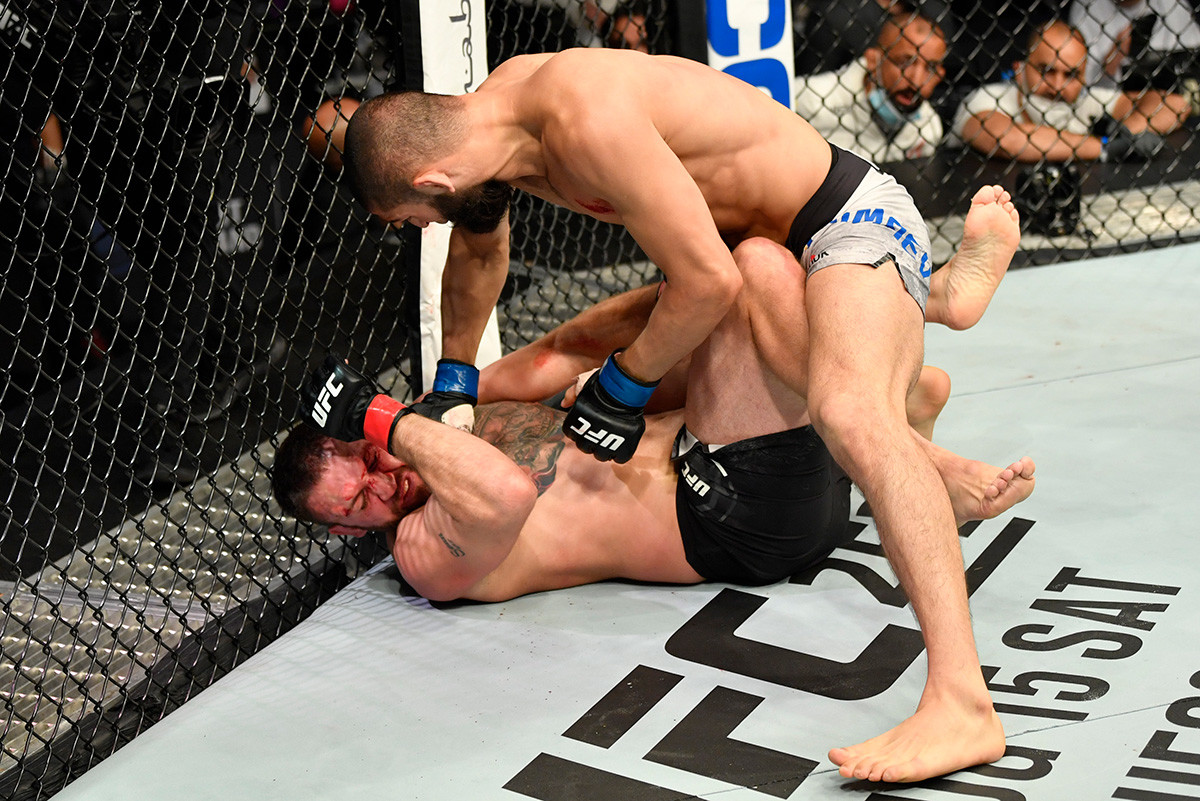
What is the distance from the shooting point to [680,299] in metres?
1.73

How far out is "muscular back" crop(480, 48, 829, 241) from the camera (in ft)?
5.46

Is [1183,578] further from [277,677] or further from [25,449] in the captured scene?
[25,449]

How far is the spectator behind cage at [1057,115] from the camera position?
392 cm

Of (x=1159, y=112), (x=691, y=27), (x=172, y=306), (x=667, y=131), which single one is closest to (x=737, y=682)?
(x=667, y=131)

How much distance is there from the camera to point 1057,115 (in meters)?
4.02

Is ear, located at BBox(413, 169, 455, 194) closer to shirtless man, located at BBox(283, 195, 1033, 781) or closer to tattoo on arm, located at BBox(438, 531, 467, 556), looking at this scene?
shirtless man, located at BBox(283, 195, 1033, 781)

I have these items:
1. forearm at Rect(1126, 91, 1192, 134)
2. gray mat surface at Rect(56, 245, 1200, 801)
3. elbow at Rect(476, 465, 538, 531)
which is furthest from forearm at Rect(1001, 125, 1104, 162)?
elbow at Rect(476, 465, 538, 531)

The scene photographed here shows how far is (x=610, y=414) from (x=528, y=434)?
0.81 feet

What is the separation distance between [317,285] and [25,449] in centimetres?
98

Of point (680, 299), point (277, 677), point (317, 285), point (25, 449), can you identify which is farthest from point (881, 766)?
point (317, 285)

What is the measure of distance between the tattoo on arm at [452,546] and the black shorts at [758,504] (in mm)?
354

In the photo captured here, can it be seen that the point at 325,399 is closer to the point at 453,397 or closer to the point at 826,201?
the point at 453,397

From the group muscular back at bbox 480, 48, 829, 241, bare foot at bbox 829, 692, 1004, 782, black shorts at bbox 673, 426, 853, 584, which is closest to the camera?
bare foot at bbox 829, 692, 1004, 782

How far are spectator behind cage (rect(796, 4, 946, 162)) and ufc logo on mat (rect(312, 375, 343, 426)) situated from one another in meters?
2.42
